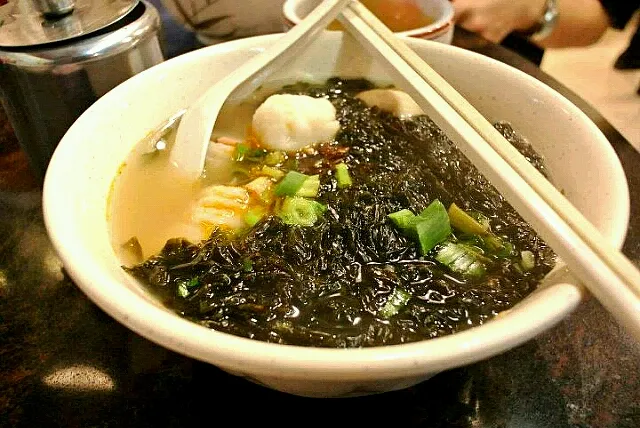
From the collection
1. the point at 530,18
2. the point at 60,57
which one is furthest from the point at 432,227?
the point at 530,18

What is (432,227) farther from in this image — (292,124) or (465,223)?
(292,124)

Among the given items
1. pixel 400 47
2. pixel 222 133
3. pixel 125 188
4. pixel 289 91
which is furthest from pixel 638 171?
pixel 125 188

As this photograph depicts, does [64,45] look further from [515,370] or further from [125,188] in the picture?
[515,370]

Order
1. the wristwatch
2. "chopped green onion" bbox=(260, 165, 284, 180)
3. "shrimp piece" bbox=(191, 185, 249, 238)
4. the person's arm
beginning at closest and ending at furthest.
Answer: "shrimp piece" bbox=(191, 185, 249, 238)
"chopped green onion" bbox=(260, 165, 284, 180)
the person's arm
the wristwatch

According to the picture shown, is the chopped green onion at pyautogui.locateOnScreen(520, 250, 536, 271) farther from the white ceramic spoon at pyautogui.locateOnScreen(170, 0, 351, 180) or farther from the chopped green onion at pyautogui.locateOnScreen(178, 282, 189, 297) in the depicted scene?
the white ceramic spoon at pyautogui.locateOnScreen(170, 0, 351, 180)

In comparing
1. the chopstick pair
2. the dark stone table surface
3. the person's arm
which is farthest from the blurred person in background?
the dark stone table surface
